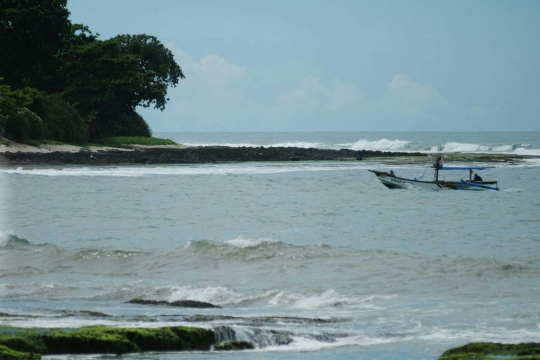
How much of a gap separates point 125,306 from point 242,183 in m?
30.6

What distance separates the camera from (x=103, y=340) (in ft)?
31.1

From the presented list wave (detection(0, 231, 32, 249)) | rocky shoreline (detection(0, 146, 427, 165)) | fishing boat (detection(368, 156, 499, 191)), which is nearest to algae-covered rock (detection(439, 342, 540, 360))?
wave (detection(0, 231, 32, 249))

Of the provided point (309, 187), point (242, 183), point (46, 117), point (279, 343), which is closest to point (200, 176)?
point (242, 183)

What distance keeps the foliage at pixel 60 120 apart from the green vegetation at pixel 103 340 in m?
51.8

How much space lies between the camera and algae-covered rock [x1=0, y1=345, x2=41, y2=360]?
8575 mm

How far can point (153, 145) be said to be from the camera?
71.4 metres

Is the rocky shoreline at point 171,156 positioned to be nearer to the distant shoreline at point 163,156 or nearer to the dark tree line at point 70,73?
the distant shoreline at point 163,156

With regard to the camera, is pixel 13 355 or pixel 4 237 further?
pixel 4 237

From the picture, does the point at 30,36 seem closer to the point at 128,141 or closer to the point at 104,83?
the point at 104,83

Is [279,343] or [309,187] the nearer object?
[279,343]

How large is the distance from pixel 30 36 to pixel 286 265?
5514 centimetres

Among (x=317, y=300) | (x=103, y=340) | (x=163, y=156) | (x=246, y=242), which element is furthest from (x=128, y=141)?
(x=103, y=340)

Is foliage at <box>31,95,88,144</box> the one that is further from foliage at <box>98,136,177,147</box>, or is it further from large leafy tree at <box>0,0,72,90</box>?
large leafy tree at <box>0,0,72,90</box>

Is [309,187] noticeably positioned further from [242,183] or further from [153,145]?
[153,145]
